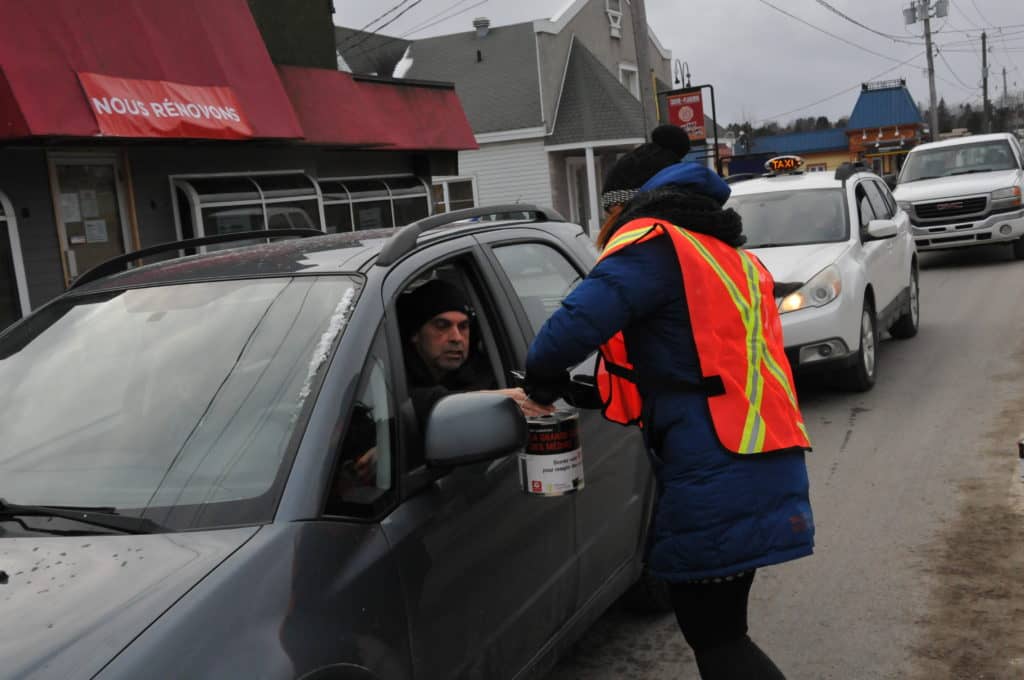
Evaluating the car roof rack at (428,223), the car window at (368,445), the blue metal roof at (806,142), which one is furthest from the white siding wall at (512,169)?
the blue metal roof at (806,142)

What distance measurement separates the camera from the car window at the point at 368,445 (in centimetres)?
255

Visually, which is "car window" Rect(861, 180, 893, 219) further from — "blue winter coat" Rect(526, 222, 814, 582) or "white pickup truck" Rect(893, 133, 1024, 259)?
"blue winter coat" Rect(526, 222, 814, 582)

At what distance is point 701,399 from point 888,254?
7.84 meters

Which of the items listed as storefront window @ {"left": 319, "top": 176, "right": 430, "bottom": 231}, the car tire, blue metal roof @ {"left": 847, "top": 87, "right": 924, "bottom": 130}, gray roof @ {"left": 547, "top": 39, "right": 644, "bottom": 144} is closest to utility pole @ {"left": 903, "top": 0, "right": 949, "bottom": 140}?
blue metal roof @ {"left": 847, "top": 87, "right": 924, "bottom": 130}

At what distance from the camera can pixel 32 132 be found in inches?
421

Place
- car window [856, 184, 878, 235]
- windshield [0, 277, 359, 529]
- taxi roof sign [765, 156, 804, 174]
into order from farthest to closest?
taxi roof sign [765, 156, 804, 174]
car window [856, 184, 878, 235]
windshield [0, 277, 359, 529]

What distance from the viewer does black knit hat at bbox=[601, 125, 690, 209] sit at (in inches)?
128

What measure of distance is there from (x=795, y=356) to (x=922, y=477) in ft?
6.26

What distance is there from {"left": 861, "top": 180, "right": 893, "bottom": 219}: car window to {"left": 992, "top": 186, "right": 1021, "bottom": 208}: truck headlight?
6.42 metres

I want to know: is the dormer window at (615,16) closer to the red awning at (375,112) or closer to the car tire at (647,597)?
the red awning at (375,112)

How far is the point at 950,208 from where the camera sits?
16609mm

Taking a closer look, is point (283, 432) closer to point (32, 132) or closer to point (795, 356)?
point (795, 356)

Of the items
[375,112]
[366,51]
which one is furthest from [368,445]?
[366,51]

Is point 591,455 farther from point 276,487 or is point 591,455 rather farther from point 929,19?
point 929,19
